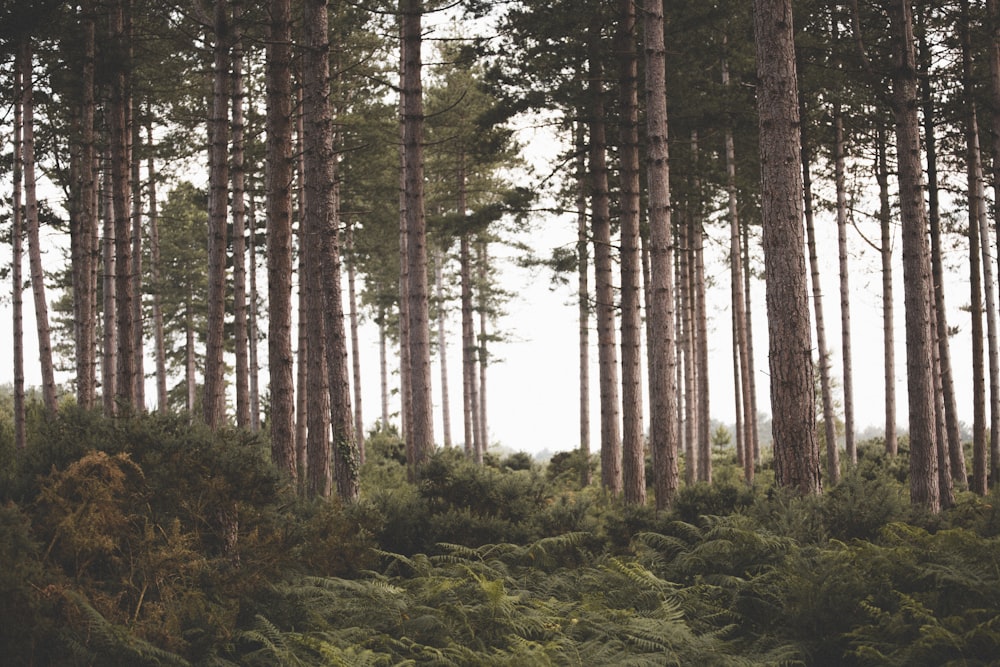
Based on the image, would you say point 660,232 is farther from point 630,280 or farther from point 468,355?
point 468,355

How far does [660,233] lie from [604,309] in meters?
3.74

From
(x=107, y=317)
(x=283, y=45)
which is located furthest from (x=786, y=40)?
(x=107, y=317)

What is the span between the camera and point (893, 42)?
38.1ft

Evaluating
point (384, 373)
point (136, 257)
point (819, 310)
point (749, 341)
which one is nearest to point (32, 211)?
point (136, 257)

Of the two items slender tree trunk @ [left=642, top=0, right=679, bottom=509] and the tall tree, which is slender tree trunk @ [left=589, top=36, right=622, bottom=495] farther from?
the tall tree

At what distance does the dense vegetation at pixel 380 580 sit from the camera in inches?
206

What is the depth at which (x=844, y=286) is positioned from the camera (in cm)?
1994

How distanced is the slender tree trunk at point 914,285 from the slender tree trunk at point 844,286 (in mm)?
8215

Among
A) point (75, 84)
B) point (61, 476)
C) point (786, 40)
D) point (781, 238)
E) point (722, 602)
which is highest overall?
point (75, 84)

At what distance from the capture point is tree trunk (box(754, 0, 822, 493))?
904 centimetres

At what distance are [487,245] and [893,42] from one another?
24.3 meters

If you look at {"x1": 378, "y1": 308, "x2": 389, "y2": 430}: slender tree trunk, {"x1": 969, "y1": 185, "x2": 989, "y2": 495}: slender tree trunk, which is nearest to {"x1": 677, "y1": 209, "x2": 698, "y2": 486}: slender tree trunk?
{"x1": 969, "y1": 185, "x2": 989, "y2": 495}: slender tree trunk

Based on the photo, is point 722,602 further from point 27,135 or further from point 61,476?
point 27,135

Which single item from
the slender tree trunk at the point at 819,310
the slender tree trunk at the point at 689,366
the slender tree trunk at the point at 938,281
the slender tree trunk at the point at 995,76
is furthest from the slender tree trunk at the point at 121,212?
the slender tree trunk at the point at 995,76
